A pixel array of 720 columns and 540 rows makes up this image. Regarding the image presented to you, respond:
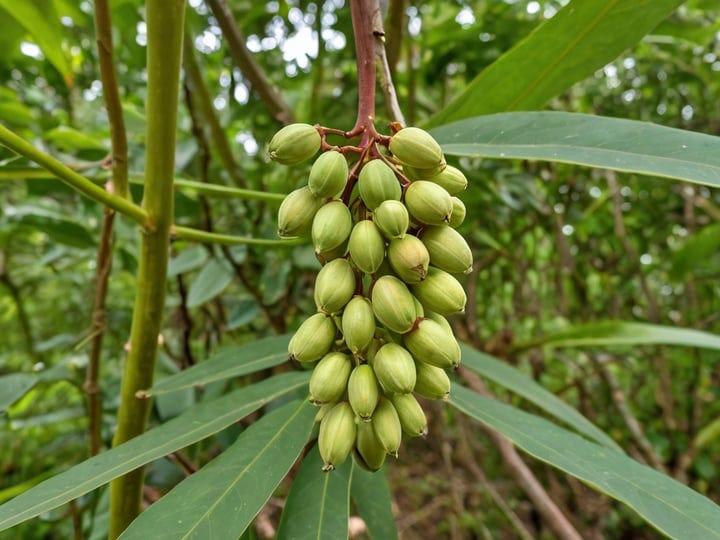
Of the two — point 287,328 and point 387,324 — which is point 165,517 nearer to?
point 387,324

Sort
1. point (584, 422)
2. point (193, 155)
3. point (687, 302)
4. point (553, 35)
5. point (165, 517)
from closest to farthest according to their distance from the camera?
1. point (165, 517)
2. point (553, 35)
3. point (584, 422)
4. point (193, 155)
5. point (687, 302)

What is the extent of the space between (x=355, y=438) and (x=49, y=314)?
2.13 m

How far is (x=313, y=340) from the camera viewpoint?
580 mm

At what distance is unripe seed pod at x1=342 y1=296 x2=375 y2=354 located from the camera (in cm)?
55

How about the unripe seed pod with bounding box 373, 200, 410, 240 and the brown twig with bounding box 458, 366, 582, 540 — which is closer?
the unripe seed pod with bounding box 373, 200, 410, 240

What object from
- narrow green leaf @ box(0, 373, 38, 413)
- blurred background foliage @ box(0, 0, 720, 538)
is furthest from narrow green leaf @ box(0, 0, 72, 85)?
narrow green leaf @ box(0, 373, 38, 413)

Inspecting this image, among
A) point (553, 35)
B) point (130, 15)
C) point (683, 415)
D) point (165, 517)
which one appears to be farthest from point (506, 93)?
point (683, 415)

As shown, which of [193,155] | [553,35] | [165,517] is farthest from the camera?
[193,155]

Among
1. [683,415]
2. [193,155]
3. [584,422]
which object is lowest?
[683,415]

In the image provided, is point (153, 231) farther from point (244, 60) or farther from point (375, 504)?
point (244, 60)

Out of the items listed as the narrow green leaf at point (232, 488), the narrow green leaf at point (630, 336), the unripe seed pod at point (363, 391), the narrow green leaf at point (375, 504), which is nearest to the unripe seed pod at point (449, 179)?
the unripe seed pod at point (363, 391)

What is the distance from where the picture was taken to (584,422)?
0.93 m

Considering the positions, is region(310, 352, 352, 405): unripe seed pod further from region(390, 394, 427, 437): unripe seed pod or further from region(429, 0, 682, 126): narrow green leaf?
region(429, 0, 682, 126): narrow green leaf

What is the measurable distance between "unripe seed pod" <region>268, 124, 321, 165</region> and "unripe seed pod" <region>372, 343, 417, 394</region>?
228 millimetres
